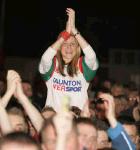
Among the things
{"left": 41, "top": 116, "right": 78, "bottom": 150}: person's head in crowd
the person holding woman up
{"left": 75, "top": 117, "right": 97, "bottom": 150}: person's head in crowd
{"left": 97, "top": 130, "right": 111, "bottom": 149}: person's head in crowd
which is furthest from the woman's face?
{"left": 41, "top": 116, "right": 78, "bottom": 150}: person's head in crowd

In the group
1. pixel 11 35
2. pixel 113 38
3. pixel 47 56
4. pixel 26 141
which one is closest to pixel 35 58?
pixel 11 35

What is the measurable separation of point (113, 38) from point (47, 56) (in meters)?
13.7

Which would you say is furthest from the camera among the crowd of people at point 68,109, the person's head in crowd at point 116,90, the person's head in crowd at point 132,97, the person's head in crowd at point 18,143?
the person's head in crowd at point 116,90

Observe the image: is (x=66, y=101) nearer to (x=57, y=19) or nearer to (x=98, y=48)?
(x=57, y=19)

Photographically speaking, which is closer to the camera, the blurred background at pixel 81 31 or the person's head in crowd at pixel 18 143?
the person's head in crowd at pixel 18 143

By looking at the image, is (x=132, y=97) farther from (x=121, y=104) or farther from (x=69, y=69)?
(x=69, y=69)

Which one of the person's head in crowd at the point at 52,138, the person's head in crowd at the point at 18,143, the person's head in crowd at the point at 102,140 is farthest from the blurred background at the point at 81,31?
the person's head in crowd at the point at 18,143

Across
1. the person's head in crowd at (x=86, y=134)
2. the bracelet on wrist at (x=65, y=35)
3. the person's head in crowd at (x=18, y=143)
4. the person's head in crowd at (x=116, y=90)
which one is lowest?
the person's head in crowd at (x=116, y=90)

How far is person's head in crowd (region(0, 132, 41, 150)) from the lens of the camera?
3482 mm

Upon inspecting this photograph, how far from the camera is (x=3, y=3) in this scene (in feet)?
56.8

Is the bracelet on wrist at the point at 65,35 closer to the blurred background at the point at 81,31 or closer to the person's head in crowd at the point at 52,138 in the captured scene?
the person's head in crowd at the point at 52,138

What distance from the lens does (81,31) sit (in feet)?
61.8

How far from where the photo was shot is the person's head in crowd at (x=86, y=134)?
4.39 m

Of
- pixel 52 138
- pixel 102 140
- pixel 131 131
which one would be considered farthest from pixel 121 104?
pixel 52 138
